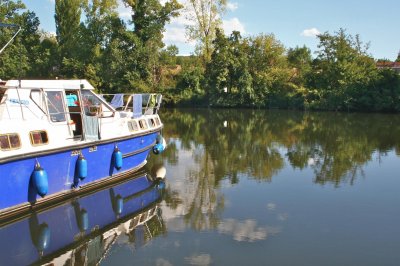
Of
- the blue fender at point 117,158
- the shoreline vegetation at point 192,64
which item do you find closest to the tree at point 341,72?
the shoreline vegetation at point 192,64

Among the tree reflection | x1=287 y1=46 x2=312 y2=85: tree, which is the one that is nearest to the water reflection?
the tree reflection

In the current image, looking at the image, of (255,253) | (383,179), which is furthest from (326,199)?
(255,253)

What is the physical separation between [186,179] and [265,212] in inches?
189

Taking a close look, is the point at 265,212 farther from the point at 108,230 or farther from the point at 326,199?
the point at 108,230

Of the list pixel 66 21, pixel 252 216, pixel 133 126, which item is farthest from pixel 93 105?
pixel 66 21

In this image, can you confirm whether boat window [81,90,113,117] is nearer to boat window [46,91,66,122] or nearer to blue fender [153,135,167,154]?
boat window [46,91,66,122]

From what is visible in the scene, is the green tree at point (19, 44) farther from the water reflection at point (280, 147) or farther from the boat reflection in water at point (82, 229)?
the boat reflection in water at point (82, 229)

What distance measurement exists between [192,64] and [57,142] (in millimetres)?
53551

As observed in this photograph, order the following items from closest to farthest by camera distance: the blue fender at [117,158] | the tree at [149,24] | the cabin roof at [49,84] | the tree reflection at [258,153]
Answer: the cabin roof at [49,84]
the tree reflection at [258,153]
the blue fender at [117,158]
the tree at [149,24]

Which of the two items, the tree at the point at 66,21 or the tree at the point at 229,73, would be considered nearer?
the tree at the point at 229,73

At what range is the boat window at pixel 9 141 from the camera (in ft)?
36.3

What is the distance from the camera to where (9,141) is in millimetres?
11250

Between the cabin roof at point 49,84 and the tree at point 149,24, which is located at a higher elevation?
the tree at point 149,24

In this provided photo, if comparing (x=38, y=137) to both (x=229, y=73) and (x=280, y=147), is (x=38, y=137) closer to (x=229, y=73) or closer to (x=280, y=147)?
(x=280, y=147)
